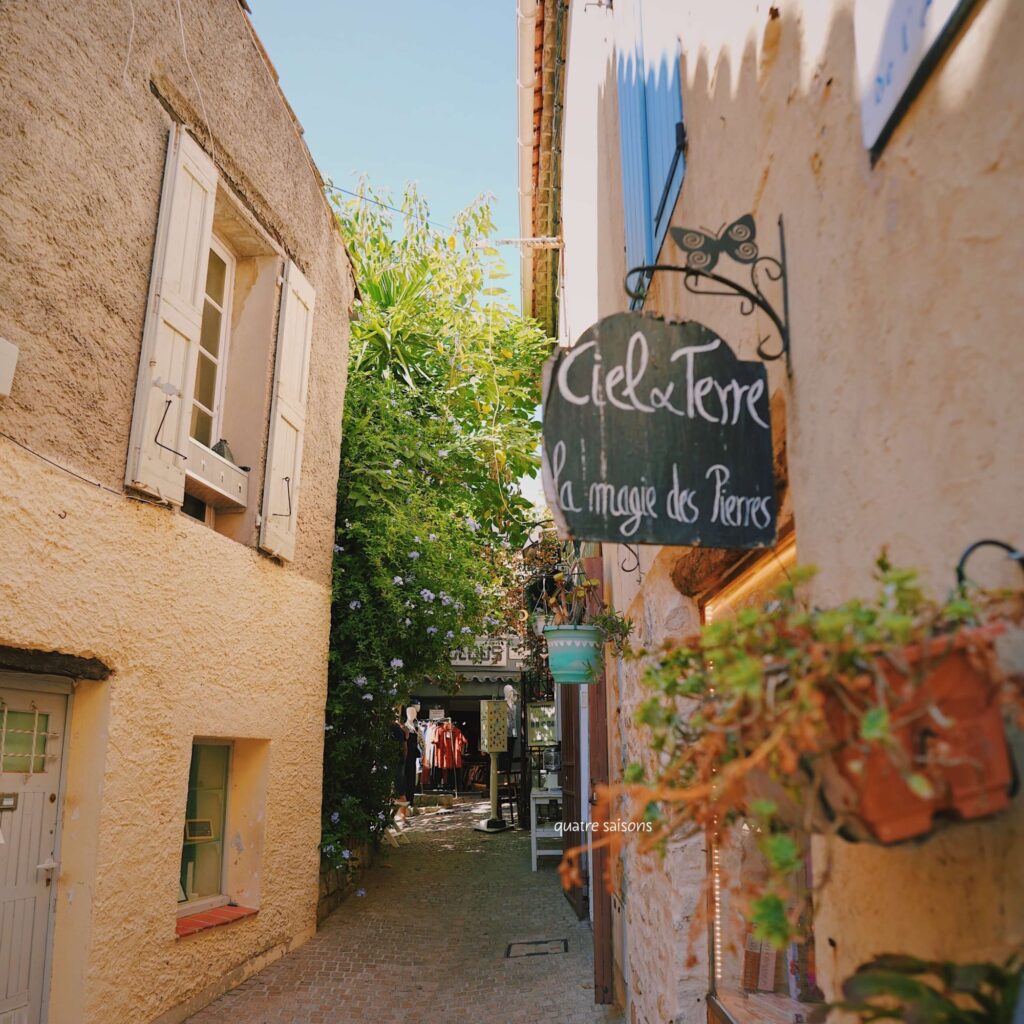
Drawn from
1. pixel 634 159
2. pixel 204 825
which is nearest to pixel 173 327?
pixel 634 159

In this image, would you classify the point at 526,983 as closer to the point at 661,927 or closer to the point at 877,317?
the point at 661,927

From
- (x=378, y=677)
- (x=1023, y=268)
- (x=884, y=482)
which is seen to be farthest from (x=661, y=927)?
(x=378, y=677)

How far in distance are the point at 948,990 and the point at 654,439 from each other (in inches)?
47.9

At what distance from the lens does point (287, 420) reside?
6.25 meters

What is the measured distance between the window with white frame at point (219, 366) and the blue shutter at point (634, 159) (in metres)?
2.50

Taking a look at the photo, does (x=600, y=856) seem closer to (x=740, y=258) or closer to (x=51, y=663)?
(x=51, y=663)

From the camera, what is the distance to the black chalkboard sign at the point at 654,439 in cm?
202

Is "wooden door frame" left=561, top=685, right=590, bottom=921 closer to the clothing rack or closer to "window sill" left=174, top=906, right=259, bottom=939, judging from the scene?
"window sill" left=174, top=906, right=259, bottom=939

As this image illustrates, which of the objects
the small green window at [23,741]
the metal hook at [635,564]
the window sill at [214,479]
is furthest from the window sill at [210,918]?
the metal hook at [635,564]

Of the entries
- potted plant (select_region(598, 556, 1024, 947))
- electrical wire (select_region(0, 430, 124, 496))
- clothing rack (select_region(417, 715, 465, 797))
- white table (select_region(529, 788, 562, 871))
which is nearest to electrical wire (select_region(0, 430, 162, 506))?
electrical wire (select_region(0, 430, 124, 496))

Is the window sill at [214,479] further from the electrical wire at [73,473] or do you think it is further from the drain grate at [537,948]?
the drain grate at [537,948]

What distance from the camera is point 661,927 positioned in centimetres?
370

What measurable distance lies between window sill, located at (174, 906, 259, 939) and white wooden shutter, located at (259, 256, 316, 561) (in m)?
2.29

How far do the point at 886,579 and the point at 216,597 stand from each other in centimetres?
469
